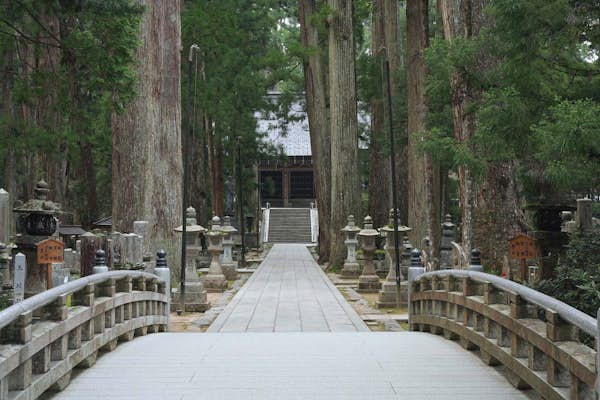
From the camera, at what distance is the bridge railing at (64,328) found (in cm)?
455

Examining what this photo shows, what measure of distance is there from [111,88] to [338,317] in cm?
555

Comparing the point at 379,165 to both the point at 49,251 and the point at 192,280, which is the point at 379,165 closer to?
the point at 192,280

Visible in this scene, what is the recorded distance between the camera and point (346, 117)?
23641 millimetres

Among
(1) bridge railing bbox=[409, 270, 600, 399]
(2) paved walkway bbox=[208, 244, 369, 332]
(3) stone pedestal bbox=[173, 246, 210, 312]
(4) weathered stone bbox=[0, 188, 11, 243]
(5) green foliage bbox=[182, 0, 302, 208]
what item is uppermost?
(5) green foliage bbox=[182, 0, 302, 208]

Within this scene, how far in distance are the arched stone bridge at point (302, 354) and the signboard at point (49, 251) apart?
0.99 metres

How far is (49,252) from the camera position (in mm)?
8703

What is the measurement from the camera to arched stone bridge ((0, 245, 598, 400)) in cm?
464

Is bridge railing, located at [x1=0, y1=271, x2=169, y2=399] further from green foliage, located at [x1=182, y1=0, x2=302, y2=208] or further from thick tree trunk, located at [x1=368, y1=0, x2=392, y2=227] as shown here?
thick tree trunk, located at [x1=368, y1=0, x2=392, y2=227]

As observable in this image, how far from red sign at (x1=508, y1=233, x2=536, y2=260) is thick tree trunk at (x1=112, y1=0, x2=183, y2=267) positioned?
795 cm

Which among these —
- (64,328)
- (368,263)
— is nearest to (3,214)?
(64,328)

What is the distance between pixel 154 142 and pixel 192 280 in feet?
9.34

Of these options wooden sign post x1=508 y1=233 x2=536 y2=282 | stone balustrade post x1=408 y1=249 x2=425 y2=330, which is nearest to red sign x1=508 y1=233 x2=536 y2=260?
wooden sign post x1=508 y1=233 x2=536 y2=282

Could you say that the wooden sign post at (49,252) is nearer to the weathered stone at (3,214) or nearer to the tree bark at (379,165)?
the weathered stone at (3,214)

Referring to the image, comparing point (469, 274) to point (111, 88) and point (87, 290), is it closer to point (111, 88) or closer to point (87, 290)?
point (87, 290)
